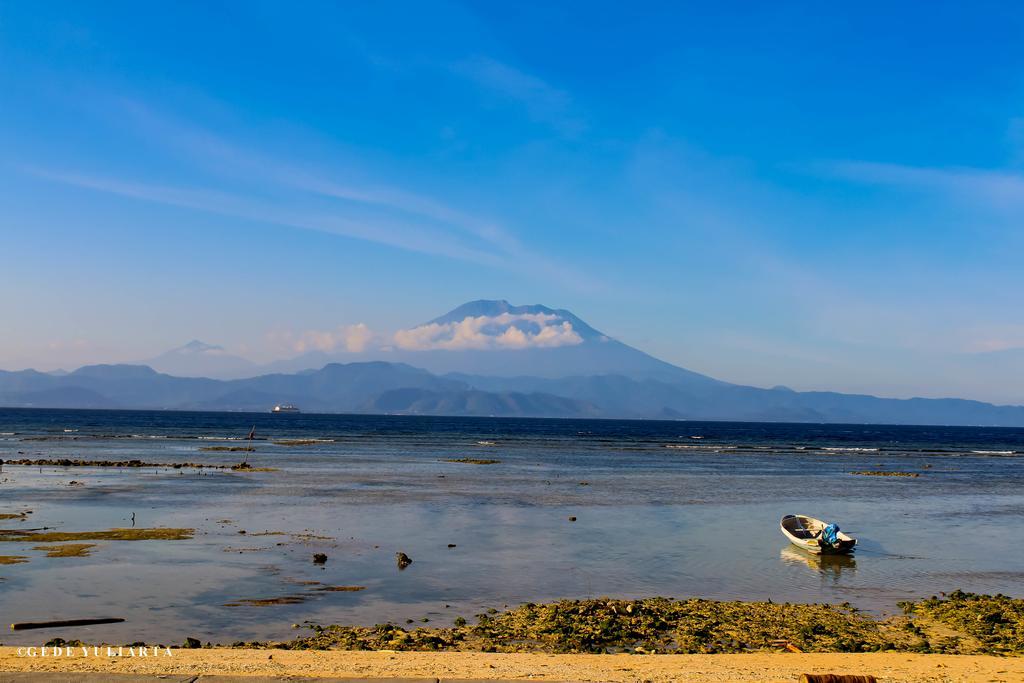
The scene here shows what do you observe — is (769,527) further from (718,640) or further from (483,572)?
(718,640)

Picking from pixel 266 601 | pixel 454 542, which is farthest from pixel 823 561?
pixel 266 601

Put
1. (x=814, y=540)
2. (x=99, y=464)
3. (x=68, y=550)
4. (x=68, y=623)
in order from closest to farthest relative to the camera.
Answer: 1. (x=68, y=623)
2. (x=68, y=550)
3. (x=814, y=540)
4. (x=99, y=464)

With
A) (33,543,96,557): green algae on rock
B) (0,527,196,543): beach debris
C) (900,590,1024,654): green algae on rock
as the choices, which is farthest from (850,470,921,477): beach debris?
(33,543,96,557): green algae on rock

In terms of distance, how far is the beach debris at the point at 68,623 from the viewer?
17.1 metres

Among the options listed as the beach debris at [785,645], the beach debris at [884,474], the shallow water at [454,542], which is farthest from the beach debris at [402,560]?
the beach debris at [884,474]

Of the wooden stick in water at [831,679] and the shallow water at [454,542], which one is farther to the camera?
the shallow water at [454,542]

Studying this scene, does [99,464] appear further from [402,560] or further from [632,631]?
[632,631]

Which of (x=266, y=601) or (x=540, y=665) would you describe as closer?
(x=540, y=665)

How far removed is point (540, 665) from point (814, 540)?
1887 centimetres

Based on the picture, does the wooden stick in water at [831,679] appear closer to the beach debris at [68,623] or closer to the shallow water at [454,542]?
the shallow water at [454,542]

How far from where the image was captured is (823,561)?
92.0 feet

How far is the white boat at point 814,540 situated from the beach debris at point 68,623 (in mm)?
22893

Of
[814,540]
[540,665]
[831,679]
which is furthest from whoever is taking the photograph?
[814,540]

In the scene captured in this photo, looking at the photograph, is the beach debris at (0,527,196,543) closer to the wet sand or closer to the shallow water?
the shallow water
